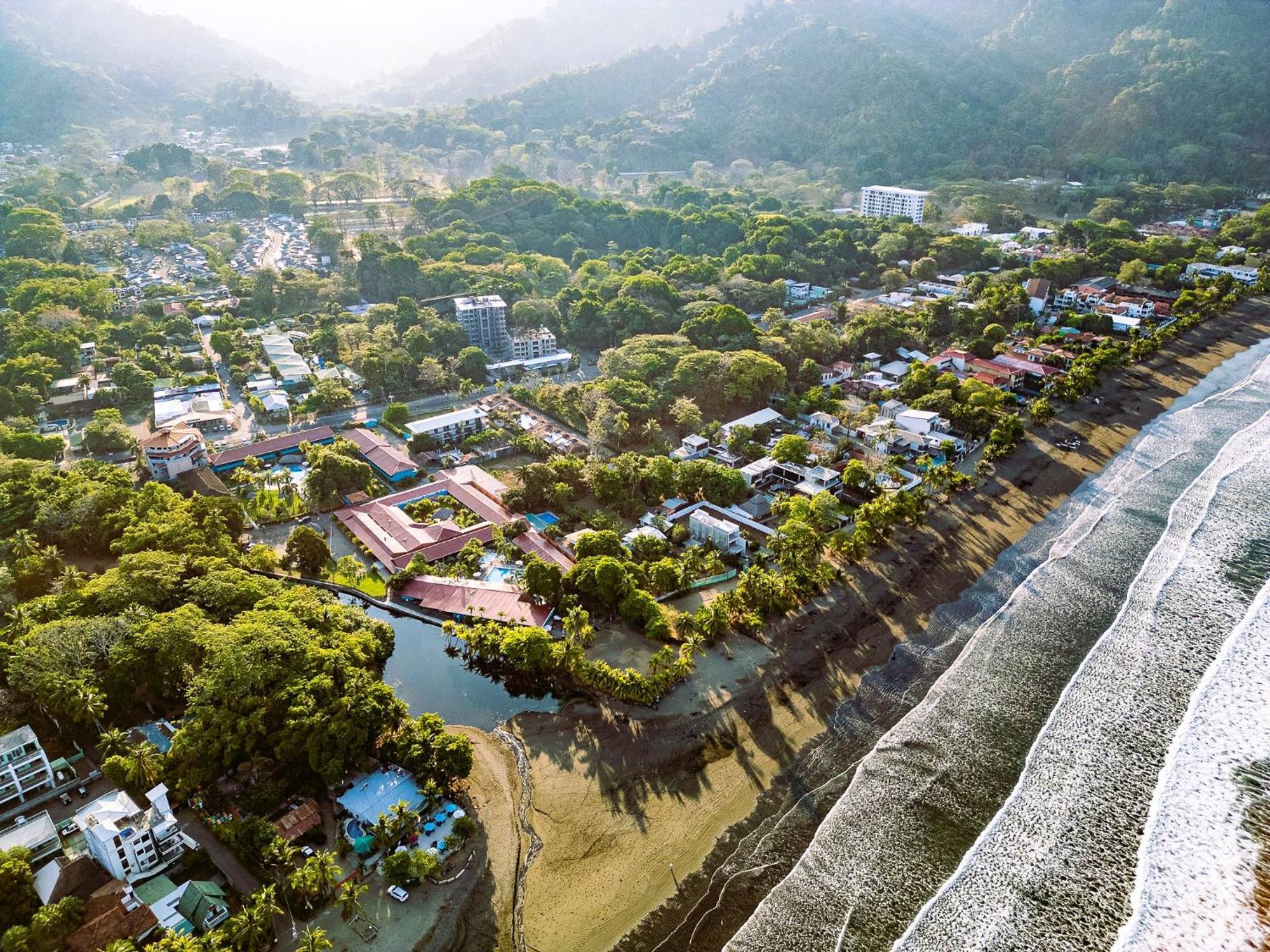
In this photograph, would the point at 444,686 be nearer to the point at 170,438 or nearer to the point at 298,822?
the point at 298,822

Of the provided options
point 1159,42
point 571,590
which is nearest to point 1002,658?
point 571,590

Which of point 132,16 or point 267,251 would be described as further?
point 132,16

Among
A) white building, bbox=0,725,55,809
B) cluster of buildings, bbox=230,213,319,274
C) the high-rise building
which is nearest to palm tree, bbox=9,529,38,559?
white building, bbox=0,725,55,809

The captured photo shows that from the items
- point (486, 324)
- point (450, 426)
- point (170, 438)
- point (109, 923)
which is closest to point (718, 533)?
point (450, 426)

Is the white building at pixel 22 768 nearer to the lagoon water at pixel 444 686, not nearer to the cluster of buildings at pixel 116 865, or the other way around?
the cluster of buildings at pixel 116 865

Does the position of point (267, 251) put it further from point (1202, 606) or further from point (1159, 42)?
point (1159, 42)
